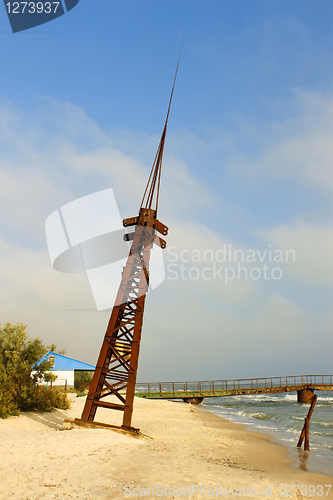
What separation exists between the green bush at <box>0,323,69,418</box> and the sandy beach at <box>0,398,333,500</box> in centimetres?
388

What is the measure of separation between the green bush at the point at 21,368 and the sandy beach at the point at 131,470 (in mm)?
3876

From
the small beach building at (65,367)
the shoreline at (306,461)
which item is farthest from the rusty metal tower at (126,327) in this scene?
the small beach building at (65,367)

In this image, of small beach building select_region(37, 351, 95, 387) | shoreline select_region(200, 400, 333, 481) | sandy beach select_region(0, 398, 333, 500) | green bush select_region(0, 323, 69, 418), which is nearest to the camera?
sandy beach select_region(0, 398, 333, 500)

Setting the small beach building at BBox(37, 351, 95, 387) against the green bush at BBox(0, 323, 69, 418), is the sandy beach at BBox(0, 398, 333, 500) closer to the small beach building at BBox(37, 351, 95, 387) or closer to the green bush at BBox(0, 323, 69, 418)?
the green bush at BBox(0, 323, 69, 418)

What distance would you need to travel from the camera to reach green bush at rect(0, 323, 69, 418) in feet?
65.2

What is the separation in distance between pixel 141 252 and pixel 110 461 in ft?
32.7

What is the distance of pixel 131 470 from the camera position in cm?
992

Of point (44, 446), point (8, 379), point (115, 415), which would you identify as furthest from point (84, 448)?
point (115, 415)

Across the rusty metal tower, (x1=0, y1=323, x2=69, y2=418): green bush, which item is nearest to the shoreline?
the rusty metal tower

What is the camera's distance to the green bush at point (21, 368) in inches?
782

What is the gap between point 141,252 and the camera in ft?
59.7

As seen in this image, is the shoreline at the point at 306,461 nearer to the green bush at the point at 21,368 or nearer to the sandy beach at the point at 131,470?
the sandy beach at the point at 131,470

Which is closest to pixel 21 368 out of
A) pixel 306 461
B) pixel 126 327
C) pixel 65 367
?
pixel 126 327

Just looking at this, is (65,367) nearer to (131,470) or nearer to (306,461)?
(306,461)
